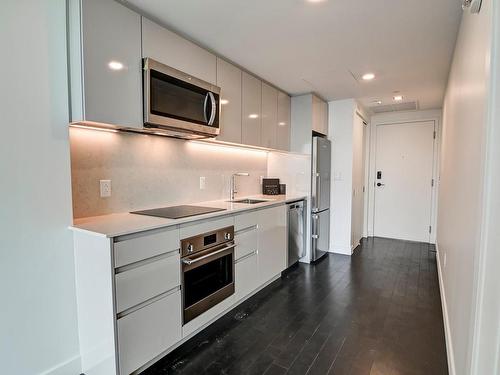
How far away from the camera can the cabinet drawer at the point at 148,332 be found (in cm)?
156

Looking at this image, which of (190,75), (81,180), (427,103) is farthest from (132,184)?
(427,103)

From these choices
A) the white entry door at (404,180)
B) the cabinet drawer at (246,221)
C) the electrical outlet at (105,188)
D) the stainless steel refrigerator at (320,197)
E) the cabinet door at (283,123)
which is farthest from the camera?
the white entry door at (404,180)

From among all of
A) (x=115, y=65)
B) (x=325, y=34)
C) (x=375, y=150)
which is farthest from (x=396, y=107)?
(x=115, y=65)

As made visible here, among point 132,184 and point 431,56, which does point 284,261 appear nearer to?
point 132,184

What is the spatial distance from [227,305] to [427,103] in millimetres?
4147

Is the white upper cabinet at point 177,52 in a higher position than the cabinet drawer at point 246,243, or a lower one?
higher

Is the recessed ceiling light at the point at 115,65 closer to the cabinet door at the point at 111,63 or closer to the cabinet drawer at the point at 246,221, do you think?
the cabinet door at the point at 111,63

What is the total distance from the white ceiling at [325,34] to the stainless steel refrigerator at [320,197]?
96cm

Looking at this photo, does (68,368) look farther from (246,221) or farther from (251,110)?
(251,110)

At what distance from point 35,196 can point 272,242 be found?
209 cm

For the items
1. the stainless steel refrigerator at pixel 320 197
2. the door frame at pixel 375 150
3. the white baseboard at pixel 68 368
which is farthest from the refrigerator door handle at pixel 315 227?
the white baseboard at pixel 68 368

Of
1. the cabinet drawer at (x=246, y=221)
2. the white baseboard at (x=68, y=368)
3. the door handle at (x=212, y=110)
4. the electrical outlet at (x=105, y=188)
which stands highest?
the door handle at (x=212, y=110)

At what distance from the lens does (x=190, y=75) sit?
7.07 feet

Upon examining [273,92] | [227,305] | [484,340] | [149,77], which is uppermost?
[273,92]
